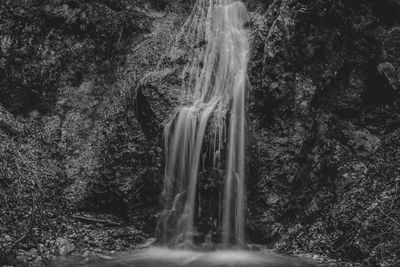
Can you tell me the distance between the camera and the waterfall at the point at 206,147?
25.8 feet

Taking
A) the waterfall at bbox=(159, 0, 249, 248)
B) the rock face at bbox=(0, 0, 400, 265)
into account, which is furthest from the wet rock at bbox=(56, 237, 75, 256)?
the waterfall at bbox=(159, 0, 249, 248)

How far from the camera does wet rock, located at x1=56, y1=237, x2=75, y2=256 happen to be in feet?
23.0

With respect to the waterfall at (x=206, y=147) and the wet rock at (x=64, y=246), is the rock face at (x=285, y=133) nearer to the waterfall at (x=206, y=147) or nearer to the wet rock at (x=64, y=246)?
the waterfall at (x=206, y=147)

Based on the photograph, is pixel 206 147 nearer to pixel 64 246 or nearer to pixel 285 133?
pixel 285 133

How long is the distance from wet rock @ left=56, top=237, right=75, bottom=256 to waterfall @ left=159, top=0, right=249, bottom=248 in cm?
192

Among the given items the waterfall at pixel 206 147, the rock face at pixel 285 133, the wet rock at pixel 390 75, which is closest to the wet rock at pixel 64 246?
the rock face at pixel 285 133

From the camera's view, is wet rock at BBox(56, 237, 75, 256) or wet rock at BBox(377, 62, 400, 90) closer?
wet rock at BBox(56, 237, 75, 256)

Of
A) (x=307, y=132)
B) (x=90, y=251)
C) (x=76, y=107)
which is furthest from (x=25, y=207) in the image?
Answer: (x=307, y=132)

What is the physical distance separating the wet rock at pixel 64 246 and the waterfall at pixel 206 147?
1923 millimetres

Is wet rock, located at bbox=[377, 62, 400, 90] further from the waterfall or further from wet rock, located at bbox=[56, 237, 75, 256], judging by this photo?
wet rock, located at bbox=[56, 237, 75, 256]

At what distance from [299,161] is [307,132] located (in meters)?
0.69

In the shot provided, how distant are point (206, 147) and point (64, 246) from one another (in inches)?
136

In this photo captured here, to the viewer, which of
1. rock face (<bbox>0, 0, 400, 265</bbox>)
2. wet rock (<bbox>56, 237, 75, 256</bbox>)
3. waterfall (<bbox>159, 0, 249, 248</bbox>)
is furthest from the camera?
waterfall (<bbox>159, 0, 249, 248</bbox>)

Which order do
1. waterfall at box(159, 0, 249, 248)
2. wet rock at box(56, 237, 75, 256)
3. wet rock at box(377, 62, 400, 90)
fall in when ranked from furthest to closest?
1. wet rock at box(377, 62, 400, 90)
2. waterfall at box(159, 0, 249, 248)
3. wet rock at box(56, 237, 75, 256)
